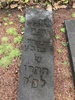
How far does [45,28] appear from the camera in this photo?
6.64 metres

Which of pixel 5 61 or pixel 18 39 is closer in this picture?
pixel 5 61

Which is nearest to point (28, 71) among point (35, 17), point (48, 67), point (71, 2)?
point (48, 67)

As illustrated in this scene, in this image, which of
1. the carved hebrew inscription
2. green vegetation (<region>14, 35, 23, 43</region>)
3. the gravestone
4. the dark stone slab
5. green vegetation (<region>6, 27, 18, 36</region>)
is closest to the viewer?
the dark stone slab

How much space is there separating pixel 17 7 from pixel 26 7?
0.31 m

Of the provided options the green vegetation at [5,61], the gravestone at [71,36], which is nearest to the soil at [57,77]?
the green vegetation at [5,61]

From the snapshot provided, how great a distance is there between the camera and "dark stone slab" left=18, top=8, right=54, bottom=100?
4.86 m

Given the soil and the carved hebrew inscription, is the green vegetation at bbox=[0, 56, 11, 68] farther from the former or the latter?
the carved hebrew inscription

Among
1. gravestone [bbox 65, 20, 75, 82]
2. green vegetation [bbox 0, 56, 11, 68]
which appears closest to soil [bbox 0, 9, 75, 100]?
green vegetation [bbox 0, 56, 11, 68]

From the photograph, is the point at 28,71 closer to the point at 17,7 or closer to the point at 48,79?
the point at 48,79

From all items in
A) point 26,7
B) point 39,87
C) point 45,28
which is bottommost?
point 39,87

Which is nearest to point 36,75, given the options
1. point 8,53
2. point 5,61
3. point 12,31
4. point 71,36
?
point 5,61

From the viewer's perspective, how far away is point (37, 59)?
5.61 metres

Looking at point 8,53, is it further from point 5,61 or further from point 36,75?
point 36,75

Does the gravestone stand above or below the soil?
above
